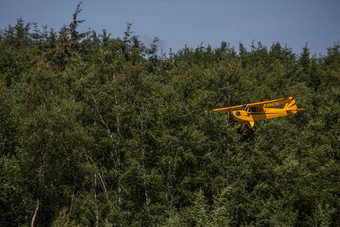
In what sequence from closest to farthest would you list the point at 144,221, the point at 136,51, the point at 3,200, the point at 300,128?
the point at 3,200 → the point at 144,221 → the point at 136,51 → the point at 300,128

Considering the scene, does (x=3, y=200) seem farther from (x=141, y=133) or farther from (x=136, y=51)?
(x=136, y=51)

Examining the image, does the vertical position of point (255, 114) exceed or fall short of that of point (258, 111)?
it falls short

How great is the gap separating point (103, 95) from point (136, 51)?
6.82 meters

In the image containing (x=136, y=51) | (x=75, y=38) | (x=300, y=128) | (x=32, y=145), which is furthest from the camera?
(x=75, y=38)

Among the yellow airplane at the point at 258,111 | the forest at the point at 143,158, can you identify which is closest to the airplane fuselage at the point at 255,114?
the yellow airplane at the point at 258,111

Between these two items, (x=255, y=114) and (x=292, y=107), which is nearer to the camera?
(x=255, y=114)

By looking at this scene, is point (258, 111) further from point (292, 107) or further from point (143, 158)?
point (143, 158)

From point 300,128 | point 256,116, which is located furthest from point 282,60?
point 256,116

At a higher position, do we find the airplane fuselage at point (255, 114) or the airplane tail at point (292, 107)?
the airplane tail at point (292, 107)

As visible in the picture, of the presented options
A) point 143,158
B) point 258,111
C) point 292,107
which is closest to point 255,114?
point 258,111

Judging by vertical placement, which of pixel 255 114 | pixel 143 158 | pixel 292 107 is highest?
pixel 292 107

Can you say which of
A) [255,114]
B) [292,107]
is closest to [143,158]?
[255,114]

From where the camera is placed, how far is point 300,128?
42969 millimetres

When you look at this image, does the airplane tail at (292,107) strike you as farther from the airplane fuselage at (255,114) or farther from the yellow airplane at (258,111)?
the airplane fuselage at (255,114)
